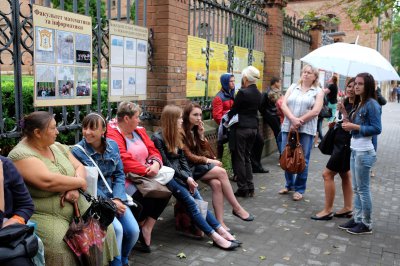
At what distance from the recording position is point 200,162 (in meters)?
4.56

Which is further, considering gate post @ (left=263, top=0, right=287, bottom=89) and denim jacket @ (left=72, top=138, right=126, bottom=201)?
gate post @ (left=263, top=0, right=287, bottom=89)

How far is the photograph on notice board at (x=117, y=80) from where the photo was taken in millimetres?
4668

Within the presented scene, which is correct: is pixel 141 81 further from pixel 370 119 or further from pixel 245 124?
pixel 370 119

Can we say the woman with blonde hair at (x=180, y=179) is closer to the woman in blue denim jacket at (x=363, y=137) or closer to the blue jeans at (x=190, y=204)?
the blue jeans at (x=190, y=204)

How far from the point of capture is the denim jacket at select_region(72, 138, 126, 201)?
11.2 feet

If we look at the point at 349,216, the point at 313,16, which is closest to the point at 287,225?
the point at 349,216

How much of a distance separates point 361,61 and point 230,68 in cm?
290

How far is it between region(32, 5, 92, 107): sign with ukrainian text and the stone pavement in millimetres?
1770

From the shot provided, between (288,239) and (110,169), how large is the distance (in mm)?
2202

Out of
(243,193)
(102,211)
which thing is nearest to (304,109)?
(243,193)

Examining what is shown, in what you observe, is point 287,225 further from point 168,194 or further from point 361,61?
point 361,61

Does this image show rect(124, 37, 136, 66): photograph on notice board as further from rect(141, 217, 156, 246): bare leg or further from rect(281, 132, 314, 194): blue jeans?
rect(281, 132, 314, 194): blue jeans

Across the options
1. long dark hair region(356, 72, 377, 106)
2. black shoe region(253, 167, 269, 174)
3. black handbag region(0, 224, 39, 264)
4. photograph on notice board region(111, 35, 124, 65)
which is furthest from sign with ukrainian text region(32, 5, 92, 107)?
black shoe region(253, 167, 269, 174)

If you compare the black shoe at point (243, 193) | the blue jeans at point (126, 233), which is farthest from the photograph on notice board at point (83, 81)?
the black shoe at point (243, 193)
